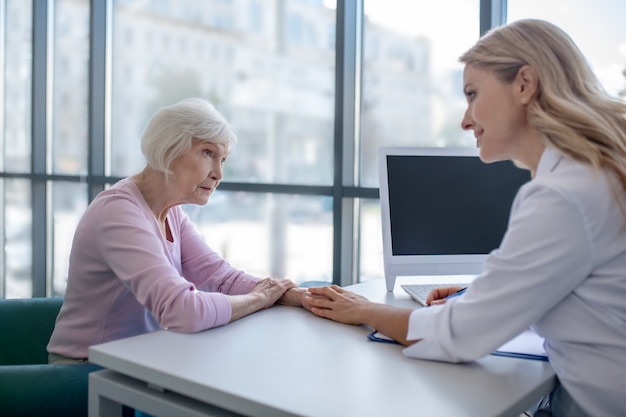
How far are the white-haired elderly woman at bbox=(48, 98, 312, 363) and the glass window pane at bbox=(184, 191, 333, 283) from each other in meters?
1.20

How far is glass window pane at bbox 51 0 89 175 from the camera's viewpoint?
4242 mm

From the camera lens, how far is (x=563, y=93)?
1.21 metres

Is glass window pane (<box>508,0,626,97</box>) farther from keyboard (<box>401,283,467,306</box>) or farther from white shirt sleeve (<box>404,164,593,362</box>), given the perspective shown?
white shirt sleeve (<box>404,164,593,362</box>)

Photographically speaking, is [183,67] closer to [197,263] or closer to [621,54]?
[197,263]

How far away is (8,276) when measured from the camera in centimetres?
486

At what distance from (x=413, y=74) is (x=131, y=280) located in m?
1.83

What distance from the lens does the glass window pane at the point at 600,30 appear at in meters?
2.31

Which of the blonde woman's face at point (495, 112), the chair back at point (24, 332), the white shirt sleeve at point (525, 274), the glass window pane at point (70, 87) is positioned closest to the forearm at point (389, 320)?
the white shirt sleeve at point (525, 274)

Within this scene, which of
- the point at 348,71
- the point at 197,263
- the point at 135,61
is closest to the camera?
the point at 197,263

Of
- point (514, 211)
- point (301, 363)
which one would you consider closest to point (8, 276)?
point (301, 363)

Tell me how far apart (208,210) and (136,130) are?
856mm

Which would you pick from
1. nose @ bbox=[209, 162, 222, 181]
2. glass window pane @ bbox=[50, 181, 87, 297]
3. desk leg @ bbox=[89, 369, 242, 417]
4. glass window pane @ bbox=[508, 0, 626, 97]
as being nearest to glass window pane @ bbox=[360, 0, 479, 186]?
glass window pane @ bbox=[508, 0, 626, 97]

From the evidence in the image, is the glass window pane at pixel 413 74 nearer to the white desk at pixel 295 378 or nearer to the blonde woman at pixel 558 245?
the blonde woman at pixel 558 245

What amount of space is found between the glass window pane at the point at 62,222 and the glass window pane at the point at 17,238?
229 millimetres
